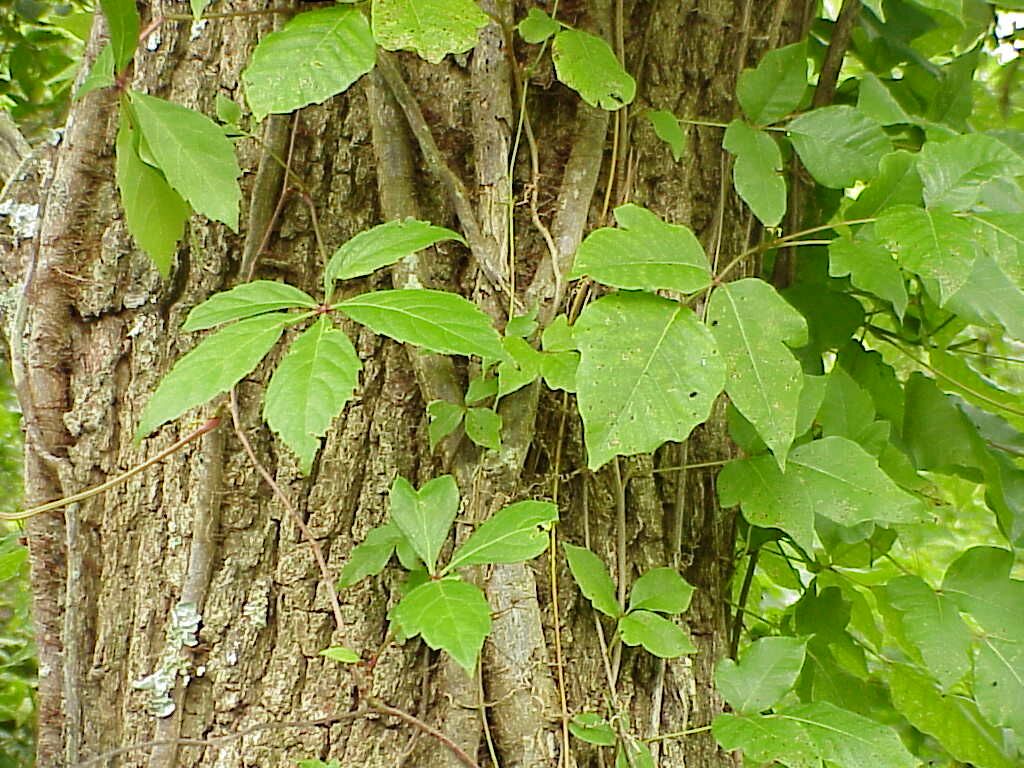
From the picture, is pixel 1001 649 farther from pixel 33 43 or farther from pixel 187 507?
pixel 33 43

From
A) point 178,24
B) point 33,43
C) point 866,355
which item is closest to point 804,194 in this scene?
point 866,355

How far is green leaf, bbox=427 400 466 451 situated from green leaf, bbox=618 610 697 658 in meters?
0.26

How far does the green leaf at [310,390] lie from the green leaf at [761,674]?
49cm

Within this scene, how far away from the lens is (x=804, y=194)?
1.20 metres

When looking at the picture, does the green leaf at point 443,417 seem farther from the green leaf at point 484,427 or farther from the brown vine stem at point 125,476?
the brown vine stem at point 125,476

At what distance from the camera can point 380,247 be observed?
0.79 metres

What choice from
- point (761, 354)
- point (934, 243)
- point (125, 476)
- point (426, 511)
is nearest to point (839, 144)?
point (934, 243)

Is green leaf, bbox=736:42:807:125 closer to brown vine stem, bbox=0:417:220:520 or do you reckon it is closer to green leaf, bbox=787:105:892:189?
green leaf, bbox=787:105:892:189

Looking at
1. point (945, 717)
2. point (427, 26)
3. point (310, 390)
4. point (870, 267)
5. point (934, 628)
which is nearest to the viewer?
point (310, 390)

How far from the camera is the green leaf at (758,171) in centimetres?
95

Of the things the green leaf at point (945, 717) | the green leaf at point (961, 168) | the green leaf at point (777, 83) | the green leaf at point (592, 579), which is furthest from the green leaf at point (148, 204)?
the green leaf at point (945, 717)

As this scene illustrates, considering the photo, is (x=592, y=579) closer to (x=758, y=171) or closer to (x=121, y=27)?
(x=758, y=171)

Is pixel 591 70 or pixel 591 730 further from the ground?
pixel 591 70

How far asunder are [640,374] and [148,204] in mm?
529
